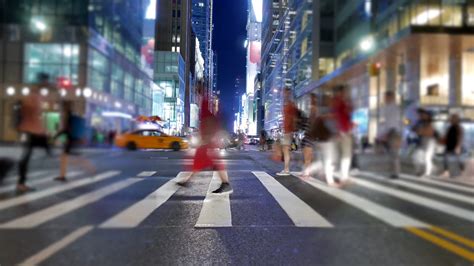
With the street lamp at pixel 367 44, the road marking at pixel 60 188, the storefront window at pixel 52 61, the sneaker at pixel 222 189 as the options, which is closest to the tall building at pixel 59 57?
the storefront window at pixel 52 61

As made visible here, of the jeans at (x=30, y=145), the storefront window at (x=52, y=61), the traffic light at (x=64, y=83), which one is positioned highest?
the storefront window at (x=52, y=61)

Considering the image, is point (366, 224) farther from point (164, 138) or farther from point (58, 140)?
point (58, 140)

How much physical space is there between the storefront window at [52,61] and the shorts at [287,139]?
20.2 inches

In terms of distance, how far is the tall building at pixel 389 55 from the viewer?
0.61 meters

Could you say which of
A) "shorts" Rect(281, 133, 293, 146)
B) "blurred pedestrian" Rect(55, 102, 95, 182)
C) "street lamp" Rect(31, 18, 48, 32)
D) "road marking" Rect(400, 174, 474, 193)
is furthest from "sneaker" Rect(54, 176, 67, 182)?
"road marking" Rect(400, 174, 474, 193)

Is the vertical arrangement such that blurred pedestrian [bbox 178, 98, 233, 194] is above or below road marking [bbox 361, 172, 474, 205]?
above

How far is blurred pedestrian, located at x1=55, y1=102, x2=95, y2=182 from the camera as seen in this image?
58 cm

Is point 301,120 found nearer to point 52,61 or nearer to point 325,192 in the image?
point 325,192

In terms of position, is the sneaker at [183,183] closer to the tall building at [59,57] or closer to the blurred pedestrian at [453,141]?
the tall building at [59,57]

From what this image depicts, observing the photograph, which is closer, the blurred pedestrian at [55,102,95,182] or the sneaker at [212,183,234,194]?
the blurred pedestrian at [55,102,95,182]

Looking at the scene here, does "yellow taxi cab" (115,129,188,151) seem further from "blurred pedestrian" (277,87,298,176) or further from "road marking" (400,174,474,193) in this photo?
"road marking" (400,174,474,193)

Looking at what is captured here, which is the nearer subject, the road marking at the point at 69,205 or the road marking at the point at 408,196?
the road marking at the point at 69,205

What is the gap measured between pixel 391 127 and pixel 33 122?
566mm

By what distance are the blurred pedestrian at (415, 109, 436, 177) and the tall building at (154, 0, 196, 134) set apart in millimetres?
465
